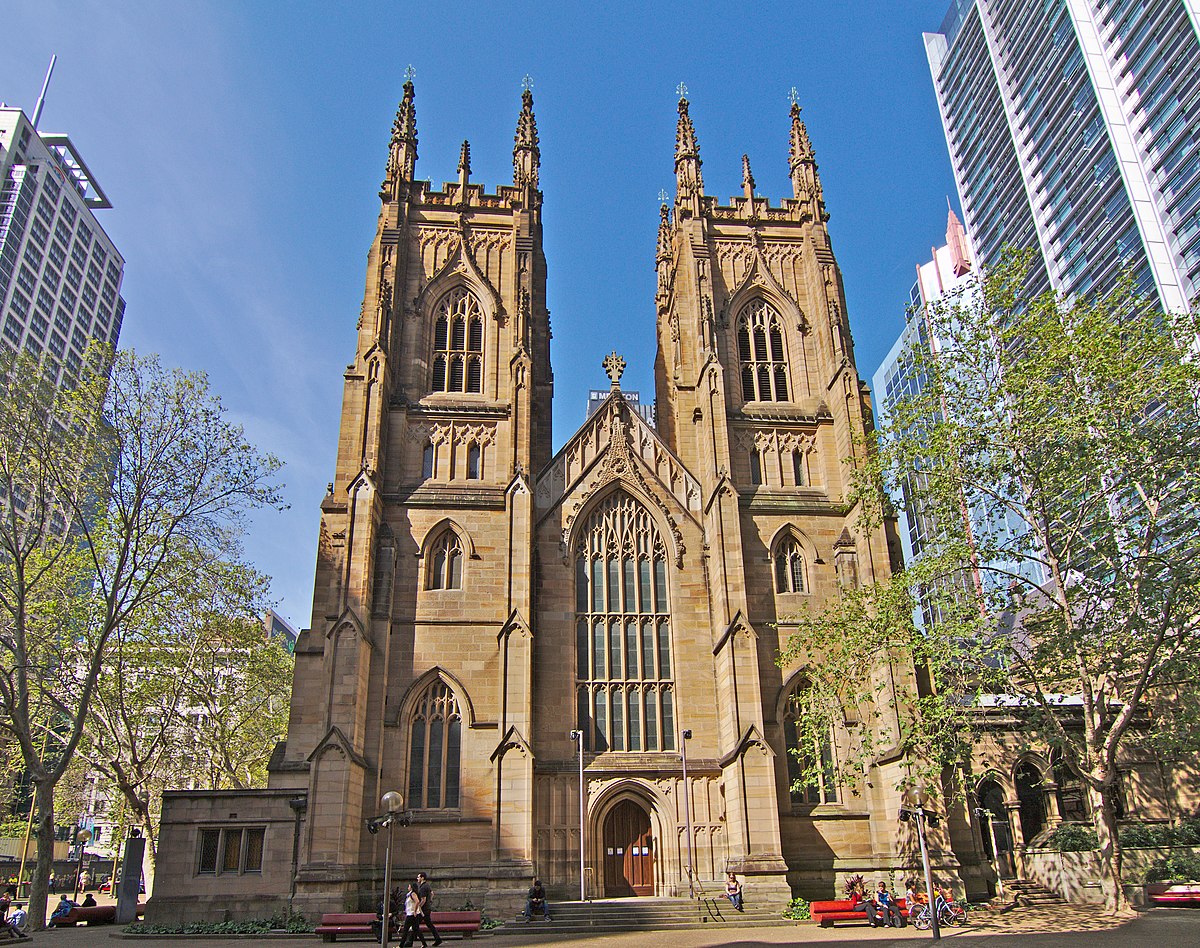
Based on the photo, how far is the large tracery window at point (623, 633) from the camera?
91.9ft

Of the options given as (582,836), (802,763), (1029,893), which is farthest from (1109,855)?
(582,836)

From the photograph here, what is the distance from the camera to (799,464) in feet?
108

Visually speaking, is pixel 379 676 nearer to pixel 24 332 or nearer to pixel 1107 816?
pixel 1107 816

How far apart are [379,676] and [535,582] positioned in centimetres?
567

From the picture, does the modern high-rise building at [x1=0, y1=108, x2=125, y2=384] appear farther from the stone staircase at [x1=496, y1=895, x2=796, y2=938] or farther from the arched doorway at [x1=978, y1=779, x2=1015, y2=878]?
the arched doorway at [x1=978, y1=779, x2=1015, y2=878]

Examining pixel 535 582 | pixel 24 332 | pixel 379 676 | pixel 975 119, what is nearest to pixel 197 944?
pixel 379 676

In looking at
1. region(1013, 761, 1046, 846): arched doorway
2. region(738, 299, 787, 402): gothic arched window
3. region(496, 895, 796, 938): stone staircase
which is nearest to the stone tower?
region(496, 895, 796, 938): stone staircase

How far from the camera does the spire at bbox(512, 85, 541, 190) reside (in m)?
37.3

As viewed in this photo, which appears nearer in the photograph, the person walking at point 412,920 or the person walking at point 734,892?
the person walking at point 412,920

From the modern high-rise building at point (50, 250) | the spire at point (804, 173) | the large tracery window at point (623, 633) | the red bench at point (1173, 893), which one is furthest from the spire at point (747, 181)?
the modern high-rise building at point (50, 250)

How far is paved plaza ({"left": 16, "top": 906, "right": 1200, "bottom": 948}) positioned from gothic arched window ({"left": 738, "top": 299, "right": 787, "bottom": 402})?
62.0 ft

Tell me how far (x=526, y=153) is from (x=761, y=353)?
13.3 metres

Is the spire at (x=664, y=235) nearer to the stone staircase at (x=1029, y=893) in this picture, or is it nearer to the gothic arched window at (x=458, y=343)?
the gothic arched window at (x=458, y=343)

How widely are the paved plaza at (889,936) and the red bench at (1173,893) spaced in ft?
0.80
